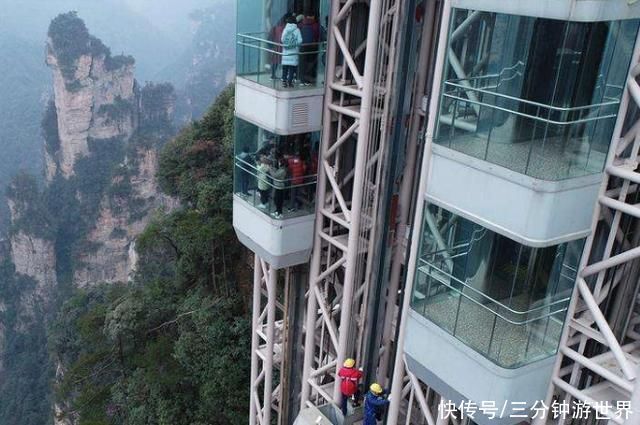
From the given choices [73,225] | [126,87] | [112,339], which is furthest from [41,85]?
[112,339]

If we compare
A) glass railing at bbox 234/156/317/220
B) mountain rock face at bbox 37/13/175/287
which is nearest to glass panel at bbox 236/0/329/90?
glass railing at bbox 234/156/317/220

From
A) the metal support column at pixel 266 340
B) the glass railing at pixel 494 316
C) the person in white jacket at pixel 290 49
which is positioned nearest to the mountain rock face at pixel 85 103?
the metal support column at pixel 266 340

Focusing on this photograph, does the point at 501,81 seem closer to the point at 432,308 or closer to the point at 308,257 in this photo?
the point at 432,308

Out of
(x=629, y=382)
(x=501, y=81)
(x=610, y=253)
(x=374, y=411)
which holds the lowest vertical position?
(x=374, y=411)

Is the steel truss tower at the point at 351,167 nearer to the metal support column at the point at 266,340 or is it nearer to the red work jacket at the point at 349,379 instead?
the red work jacket at the point at 349,379

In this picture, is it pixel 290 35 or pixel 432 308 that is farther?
pixel 290 35

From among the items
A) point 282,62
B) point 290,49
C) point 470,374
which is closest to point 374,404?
point 470,374
